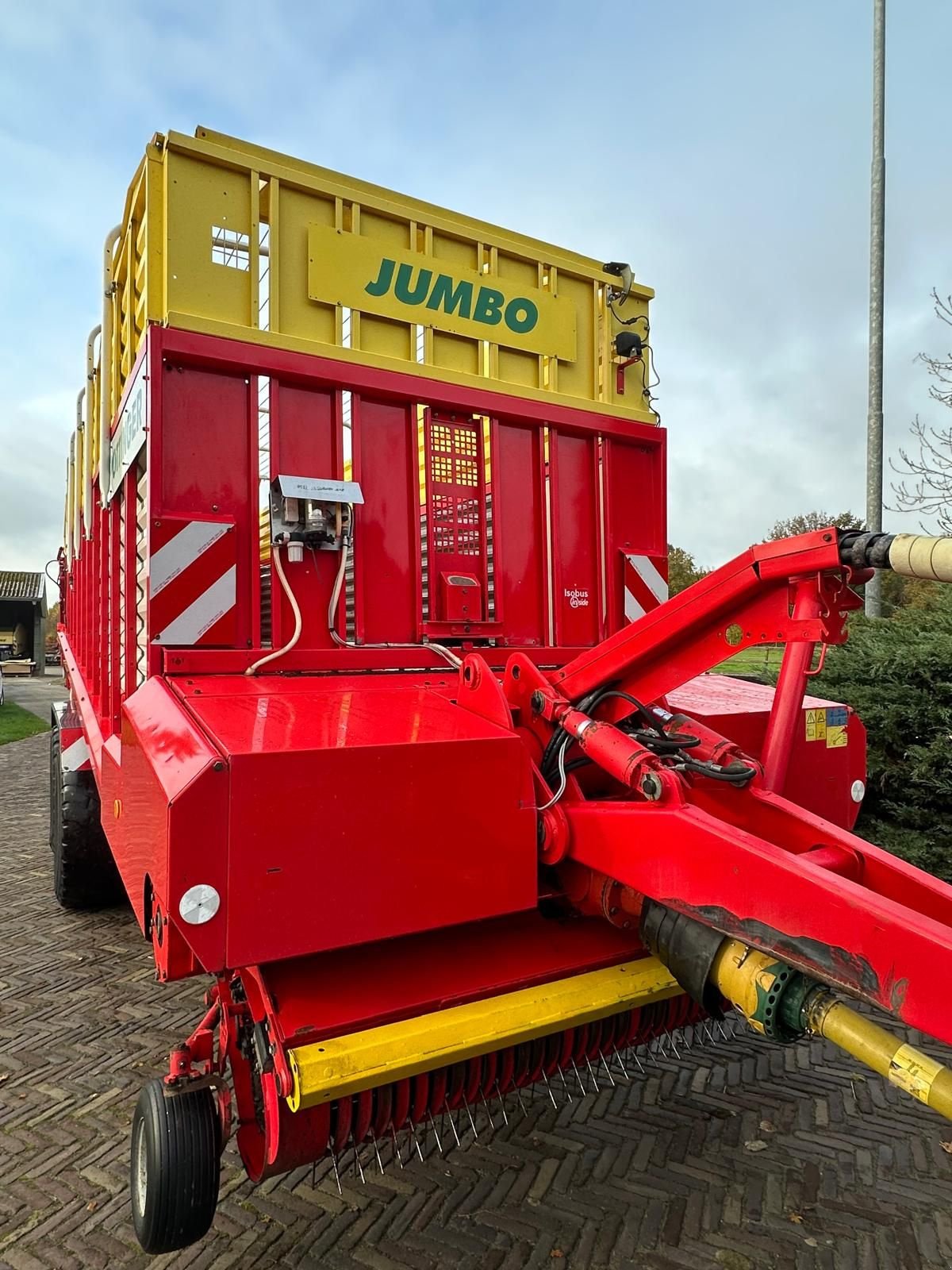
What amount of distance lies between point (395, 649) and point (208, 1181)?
1.73 meters

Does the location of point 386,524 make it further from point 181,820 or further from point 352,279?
point 181,820

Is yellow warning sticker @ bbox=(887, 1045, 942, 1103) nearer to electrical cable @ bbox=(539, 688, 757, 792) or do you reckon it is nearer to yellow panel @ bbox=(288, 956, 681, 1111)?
electrical cable @ bbox=(539, 688, 757, 792)

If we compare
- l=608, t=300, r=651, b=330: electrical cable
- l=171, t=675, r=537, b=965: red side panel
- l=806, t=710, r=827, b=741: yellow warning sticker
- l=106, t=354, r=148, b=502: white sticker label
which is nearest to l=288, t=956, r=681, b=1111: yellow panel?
l=171, t=675, r=537, b=965: red side panel

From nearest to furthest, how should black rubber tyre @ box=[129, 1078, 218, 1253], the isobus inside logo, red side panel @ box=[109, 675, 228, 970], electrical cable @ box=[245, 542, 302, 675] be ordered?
red side panel @ box=[109, 675, 228, 970] → black rubber tyre @ box=[129, 1078, 218, 1253] → electrical cable @ box=[245, 542, 302, 675] → the isobus inside logo

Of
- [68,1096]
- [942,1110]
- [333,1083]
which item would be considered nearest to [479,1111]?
[333,1083]

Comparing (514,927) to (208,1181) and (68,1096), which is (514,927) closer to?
(208,1181)

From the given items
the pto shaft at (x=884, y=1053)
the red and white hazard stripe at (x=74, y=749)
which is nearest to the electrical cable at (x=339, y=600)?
the pto shaft at (x=884, y=1053)

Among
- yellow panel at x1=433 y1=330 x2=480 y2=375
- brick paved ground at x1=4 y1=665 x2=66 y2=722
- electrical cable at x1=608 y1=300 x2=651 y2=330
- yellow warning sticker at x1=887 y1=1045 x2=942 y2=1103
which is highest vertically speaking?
electrical cable at x1=608 y1=300 x2=651 y2=330

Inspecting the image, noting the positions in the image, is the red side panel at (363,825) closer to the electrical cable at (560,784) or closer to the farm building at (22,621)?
the electrical cable at (560,784)

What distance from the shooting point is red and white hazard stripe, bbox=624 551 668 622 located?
12.7 feet

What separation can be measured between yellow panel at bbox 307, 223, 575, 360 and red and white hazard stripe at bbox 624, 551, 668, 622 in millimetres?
1017

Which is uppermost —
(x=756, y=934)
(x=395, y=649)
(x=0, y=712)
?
(x=395, y=649)

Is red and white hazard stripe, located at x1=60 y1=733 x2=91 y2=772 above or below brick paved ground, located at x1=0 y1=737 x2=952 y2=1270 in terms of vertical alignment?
above

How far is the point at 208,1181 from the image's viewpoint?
6.66 feet
